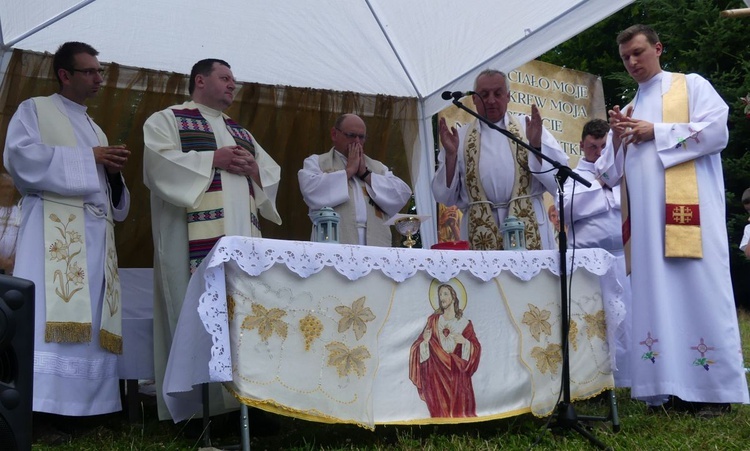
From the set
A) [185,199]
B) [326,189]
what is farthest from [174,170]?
[326,189]

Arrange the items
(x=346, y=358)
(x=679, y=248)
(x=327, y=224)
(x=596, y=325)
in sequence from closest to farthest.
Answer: (x=346, y=358) < (x=327, y=224) < (x=596, y=325) < (x=679, y=248)

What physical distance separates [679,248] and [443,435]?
1881 millimetres

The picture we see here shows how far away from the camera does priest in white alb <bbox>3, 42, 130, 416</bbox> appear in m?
4.71

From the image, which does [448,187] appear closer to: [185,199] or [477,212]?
[477,212]

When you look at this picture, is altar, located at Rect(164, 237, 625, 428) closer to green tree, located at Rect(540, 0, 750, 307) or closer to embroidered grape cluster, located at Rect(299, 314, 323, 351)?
embroidered grape cluster, located at Rect(299, 314, 323, 351)

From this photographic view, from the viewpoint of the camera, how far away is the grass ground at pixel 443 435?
13.4 ft

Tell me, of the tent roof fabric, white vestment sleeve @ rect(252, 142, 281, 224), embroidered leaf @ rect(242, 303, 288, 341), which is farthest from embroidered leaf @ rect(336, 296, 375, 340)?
the tent roof fabric

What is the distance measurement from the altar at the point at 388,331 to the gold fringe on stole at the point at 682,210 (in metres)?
0.54

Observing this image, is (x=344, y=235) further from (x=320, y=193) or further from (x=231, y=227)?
(x=231, y=227)

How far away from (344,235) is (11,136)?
7.46ft

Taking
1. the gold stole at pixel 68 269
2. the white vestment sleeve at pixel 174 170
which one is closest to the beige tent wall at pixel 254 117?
the gold stole at pixel 68 269

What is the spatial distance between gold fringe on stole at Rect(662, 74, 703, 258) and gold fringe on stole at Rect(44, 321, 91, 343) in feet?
11.2

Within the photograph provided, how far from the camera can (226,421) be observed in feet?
15.5

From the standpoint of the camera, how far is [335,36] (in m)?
7.05
